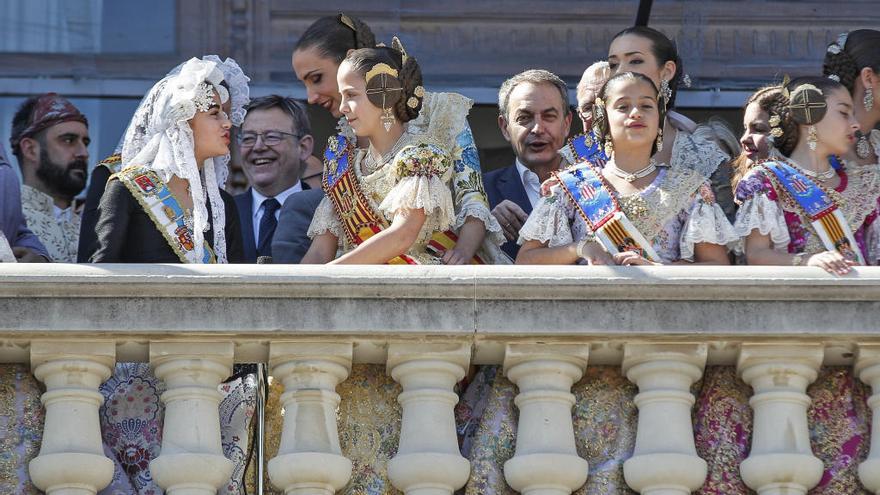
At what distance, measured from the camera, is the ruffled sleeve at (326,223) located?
898 centimetres

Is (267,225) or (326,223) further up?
(267,225)

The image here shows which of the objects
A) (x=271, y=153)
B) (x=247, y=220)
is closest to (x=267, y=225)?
(x=247, y=220)

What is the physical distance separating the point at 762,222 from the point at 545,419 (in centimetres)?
148

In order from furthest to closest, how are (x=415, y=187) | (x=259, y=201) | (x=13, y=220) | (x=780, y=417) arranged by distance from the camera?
(x=259, y=201), (x=13, y=220), (x=415, y=187), (x=780, y=417)

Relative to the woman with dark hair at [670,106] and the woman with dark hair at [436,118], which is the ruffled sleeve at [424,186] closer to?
the woman with dark hair at [436,118]

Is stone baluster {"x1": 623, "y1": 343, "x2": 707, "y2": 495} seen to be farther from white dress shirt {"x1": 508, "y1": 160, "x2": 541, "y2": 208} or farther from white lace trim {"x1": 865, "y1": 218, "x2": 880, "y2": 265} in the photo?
white dress shirt {"x1": 508, "y1": 160, "x2": 541, "y2": 208}

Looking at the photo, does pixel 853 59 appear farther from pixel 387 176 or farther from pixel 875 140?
pixel 387 176

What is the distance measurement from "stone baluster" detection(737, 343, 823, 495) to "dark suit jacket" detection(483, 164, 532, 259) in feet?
7.43

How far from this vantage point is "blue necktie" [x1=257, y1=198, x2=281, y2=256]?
1012 centimetres

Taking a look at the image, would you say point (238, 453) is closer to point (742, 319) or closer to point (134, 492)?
point (134, 492)

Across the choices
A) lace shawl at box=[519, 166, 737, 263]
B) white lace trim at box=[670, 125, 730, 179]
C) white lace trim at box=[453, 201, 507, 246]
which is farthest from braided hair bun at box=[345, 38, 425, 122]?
white lace trim at box=[670, 125, 730, 179]

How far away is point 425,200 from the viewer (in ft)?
27.8

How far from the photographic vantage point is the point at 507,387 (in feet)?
25.1

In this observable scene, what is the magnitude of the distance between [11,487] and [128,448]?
1.44ft
